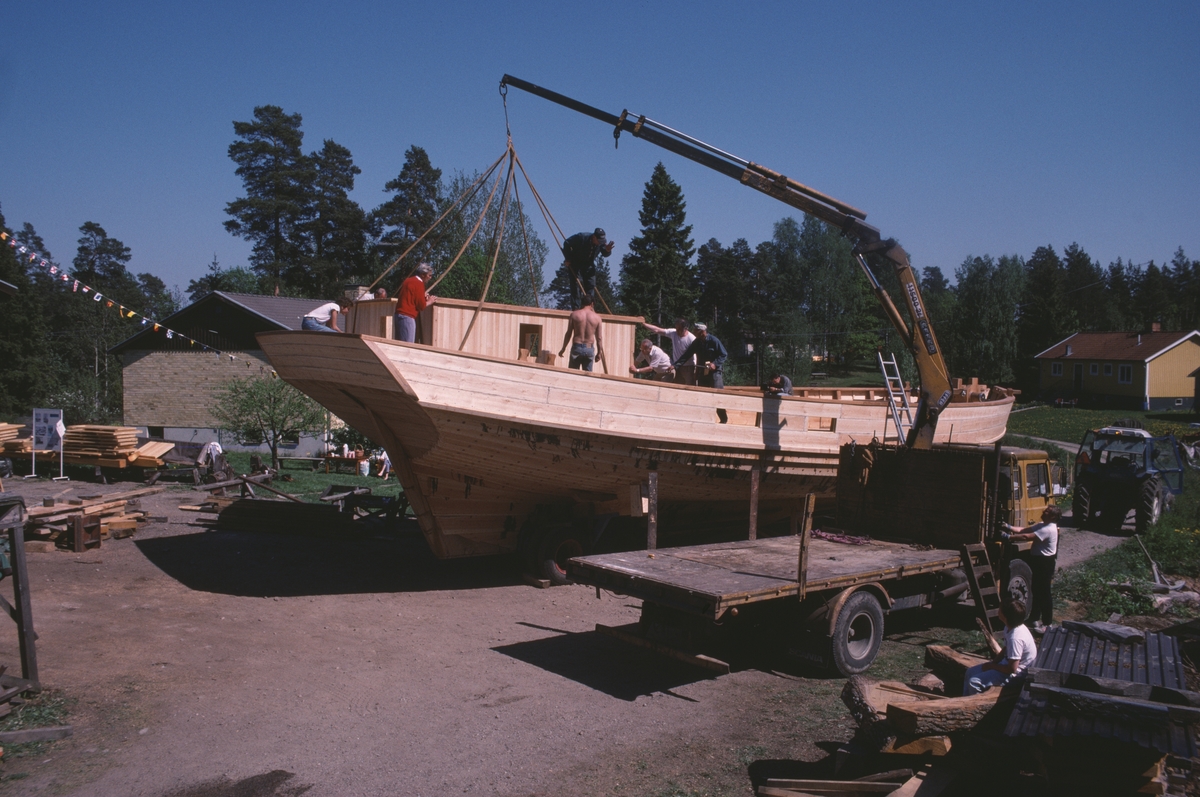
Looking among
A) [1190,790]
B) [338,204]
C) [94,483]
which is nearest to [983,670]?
[1190,790]

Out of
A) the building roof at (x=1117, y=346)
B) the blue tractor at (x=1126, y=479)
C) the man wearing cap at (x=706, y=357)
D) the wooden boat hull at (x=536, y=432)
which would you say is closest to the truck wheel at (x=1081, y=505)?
the blue tractor at (x=1126, y=479)

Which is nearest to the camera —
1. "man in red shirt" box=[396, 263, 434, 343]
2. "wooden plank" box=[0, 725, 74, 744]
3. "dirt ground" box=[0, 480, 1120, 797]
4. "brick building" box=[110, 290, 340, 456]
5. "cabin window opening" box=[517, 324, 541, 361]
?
"dirt ground" box=[0, 480, 1120, 797]

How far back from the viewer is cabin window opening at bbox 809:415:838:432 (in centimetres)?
1156

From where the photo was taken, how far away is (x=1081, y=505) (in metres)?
14.8

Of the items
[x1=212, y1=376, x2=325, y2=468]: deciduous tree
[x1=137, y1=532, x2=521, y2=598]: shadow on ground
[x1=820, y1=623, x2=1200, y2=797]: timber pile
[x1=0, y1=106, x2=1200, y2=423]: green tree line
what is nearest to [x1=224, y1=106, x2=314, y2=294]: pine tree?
[x1=0, y1=106, x2=1200, y2=423]: green tree line

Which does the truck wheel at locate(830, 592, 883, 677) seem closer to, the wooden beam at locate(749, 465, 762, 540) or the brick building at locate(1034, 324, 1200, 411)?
the wooden beam at locate(749, 465, 762, 540)

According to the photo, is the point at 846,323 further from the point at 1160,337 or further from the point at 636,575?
the point at 636,575

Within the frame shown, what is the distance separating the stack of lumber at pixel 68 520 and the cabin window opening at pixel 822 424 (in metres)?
10.6

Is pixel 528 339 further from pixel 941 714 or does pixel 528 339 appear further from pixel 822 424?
pixel 941 714

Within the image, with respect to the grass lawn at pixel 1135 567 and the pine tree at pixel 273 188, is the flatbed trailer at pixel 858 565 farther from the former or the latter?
the pine tree at pixel 273 188

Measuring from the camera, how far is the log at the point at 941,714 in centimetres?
477

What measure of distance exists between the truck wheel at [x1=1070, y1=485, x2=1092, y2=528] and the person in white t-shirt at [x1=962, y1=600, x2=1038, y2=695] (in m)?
10.7

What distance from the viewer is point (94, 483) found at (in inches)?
728

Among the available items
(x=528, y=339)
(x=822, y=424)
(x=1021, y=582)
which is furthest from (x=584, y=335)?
(x=1021, y=582)
